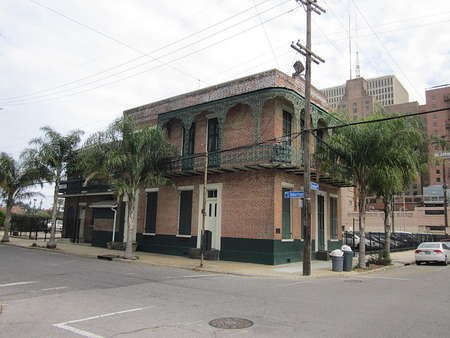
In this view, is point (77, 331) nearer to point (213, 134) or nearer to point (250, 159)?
point (250, 159)

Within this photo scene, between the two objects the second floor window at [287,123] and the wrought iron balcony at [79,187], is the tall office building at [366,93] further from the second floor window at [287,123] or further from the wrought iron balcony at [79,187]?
the wrought iron balcony at [79,187]

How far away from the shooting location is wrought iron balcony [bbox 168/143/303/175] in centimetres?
1950

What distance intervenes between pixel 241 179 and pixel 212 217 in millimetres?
2863

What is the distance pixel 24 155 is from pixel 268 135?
55.0 feet

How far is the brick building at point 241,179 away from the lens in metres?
20.0

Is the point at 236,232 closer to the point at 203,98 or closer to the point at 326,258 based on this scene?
the point at 326,258

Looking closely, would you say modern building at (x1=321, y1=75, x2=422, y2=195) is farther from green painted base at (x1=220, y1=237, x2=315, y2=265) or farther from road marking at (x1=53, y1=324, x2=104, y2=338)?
road marking at (x1=53, y1=324, x2=104, y2=338)

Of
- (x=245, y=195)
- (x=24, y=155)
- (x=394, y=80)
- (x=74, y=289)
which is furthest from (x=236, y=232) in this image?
(x=394, y=80)

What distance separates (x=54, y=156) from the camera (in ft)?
84.7

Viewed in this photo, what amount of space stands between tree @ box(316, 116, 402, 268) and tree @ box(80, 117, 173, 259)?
8.54 metres

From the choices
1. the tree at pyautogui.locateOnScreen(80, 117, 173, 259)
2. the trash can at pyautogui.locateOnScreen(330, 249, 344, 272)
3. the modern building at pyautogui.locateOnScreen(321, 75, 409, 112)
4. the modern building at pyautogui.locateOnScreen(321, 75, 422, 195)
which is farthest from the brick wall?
the modern building at pyautogui.locateOnScreen(321, 75, 409, 112)

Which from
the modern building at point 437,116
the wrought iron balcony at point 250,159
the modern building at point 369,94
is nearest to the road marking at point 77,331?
the wrought iron balcony at point 250,159

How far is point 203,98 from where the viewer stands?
79.3ft

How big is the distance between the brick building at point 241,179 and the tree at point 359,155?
201 cm
